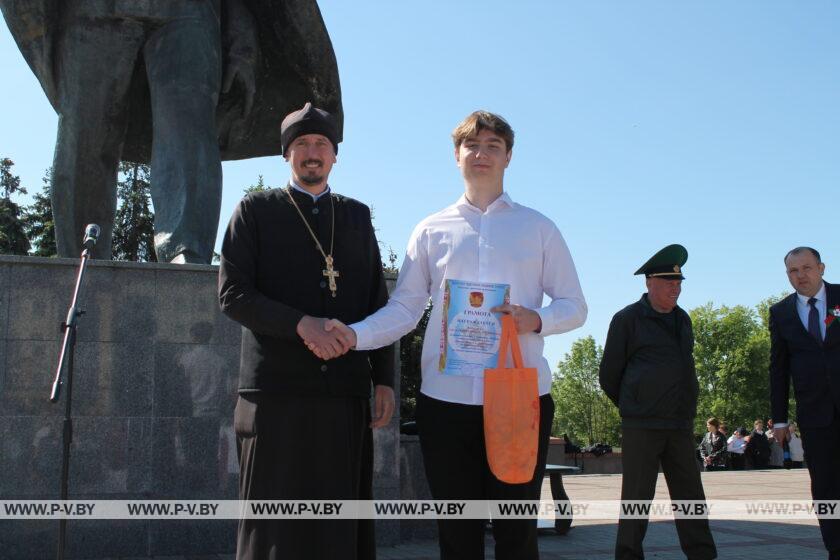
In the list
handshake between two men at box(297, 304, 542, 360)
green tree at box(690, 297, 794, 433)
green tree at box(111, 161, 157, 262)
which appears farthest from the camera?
green tree at box(690, 297, 794, 433)

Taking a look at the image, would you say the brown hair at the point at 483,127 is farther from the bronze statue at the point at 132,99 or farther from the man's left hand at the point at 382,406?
the bronze statue at the point at 132,99

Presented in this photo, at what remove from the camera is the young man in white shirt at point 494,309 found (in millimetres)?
3273

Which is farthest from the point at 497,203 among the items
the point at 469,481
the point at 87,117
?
the point at 87,117

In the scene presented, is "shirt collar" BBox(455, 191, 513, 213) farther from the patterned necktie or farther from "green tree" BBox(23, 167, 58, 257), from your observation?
"green tree" BBox(23, 167, 58, 257)

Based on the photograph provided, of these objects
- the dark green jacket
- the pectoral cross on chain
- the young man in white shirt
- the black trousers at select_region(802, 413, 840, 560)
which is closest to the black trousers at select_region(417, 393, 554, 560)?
the young man in white shirt

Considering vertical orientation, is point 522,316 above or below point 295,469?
above

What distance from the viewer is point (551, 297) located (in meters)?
3.53

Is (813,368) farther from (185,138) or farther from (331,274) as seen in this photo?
(185,138)

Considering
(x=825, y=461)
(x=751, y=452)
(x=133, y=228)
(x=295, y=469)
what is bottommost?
(x=751, y=452)

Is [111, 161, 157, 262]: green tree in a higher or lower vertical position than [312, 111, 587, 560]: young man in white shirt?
higher

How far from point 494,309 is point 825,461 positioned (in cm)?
325

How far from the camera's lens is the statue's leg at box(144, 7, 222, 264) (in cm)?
611

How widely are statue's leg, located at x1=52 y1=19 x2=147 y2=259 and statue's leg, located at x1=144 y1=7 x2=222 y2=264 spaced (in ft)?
0.80

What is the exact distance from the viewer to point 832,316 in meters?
5.68
